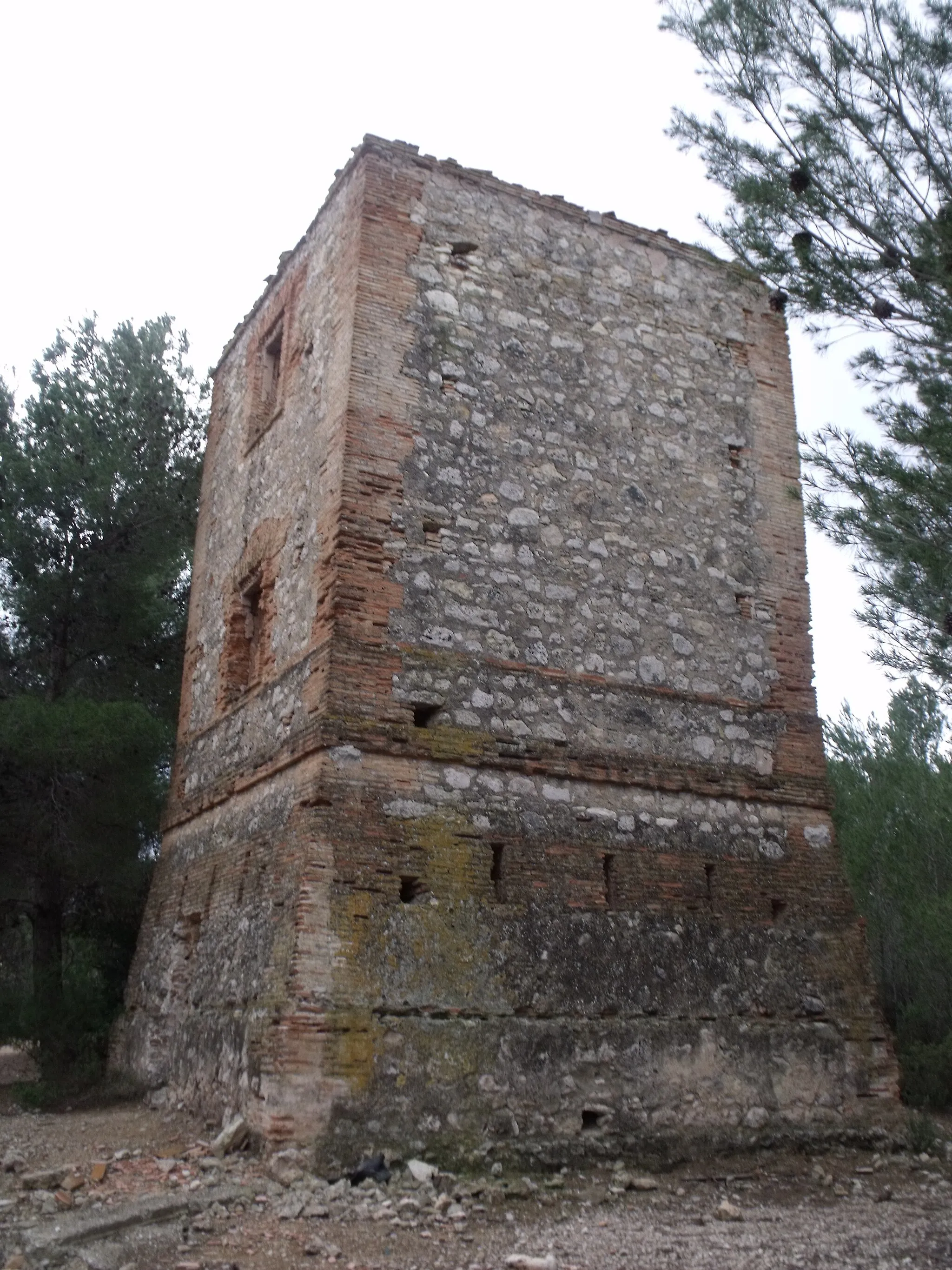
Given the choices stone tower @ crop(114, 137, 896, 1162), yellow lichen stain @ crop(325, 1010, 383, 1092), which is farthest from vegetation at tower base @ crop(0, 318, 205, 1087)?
yellow lichen stain @ crop(325, 1010, 383, 1092)

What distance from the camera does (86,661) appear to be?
1324cm

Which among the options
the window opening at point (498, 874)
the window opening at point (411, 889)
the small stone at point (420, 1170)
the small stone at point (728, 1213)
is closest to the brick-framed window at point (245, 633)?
the window opening at point (411, 889)

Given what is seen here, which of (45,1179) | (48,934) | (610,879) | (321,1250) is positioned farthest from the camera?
(48,934)

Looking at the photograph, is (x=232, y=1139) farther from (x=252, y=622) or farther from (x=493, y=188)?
(x=493, y=188)

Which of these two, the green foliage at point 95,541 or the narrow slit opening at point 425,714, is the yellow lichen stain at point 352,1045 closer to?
the narrow slit opening at point 425,714

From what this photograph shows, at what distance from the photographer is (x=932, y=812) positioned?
14.8 m

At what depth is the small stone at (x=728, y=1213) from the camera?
253 inches

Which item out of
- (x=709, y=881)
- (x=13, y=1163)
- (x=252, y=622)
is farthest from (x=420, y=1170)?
(x=252, y=622)

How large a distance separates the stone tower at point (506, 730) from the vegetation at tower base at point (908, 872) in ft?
11.3

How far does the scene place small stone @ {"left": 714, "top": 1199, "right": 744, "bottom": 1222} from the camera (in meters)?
6.43

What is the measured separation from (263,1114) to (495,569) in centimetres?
405

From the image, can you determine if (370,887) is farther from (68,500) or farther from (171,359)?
(171,359)

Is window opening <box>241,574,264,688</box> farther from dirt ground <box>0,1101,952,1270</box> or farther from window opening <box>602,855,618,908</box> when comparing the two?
dirt ground <box>0,1101,952,1270</box>

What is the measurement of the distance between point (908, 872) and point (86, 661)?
1025 centimetres
